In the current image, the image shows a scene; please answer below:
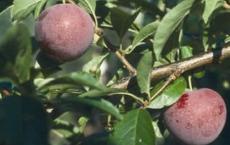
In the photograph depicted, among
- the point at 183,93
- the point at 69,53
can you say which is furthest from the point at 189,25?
the point at 69,53

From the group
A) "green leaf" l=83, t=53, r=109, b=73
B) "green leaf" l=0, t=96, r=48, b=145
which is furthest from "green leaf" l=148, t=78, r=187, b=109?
"green leaf" l=0, t=96, r=48, b=145

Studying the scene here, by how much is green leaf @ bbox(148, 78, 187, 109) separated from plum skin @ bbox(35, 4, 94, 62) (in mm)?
196

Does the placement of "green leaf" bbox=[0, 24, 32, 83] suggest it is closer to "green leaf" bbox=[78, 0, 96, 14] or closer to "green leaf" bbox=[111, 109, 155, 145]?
→ "green leaf" bbox=[111, 109, 155, 145]

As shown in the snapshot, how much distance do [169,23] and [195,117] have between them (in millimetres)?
227

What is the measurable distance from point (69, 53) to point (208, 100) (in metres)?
0.34

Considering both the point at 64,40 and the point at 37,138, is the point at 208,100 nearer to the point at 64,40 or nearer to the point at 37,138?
the point at 64,40

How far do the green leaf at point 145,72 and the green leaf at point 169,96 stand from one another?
4cm

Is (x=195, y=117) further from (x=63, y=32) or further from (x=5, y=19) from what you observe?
(x=5, y=19)

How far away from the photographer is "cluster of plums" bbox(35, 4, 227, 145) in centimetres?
126

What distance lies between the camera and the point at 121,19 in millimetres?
1405

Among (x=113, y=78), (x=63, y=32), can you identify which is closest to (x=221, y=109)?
(x=113, y=78)

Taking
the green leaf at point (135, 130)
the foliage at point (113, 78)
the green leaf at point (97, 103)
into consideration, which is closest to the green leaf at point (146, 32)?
the foliage at point (113, 78)

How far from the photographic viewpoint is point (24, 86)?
3.37 ft

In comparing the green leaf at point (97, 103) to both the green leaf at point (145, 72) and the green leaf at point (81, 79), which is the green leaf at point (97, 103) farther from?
the green leaf at point (145, 72)
